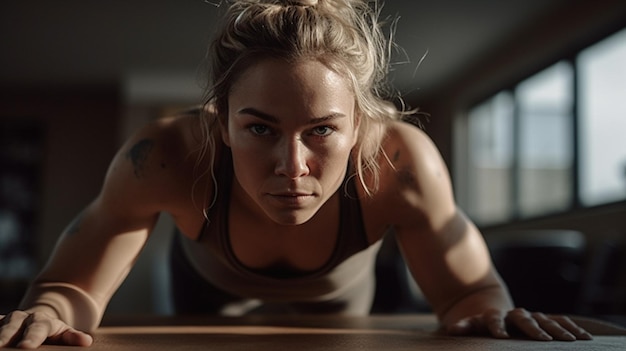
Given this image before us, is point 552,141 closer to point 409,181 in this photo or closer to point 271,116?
point 409,181

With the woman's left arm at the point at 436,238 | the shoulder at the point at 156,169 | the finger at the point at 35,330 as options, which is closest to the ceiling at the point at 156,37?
the woman's left arm at the point at 436,238

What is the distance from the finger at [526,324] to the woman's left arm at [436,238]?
11 cm

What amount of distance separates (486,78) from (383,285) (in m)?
2.88

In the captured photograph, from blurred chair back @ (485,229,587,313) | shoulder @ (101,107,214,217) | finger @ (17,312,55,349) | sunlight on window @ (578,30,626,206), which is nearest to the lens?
finger @ (17,312,55,349)

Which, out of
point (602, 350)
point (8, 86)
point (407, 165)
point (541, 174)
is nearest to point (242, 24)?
point (407, 165)

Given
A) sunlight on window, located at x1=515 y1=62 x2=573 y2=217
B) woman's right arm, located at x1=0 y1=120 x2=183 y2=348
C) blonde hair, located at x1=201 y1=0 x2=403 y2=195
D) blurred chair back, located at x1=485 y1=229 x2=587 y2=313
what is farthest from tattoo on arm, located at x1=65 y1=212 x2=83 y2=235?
sunlight on window, located at x1=515 y1=62 x2=573 y2=217

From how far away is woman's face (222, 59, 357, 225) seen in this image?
936 mm

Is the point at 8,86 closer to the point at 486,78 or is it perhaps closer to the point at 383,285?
the point at 486,78

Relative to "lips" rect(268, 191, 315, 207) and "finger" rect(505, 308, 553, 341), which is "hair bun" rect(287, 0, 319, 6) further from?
"finger" rect(505, 308, 553, 341)

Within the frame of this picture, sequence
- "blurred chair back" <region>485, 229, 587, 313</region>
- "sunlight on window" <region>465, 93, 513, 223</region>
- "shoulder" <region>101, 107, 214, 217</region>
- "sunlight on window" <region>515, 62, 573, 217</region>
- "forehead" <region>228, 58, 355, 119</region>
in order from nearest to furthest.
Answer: "forehead" <region>228, 58, 355, 119</region>, "shoulder" <region>101, 107, 214, 217</region>, "blurred chair back" <region>485, 229, 587, 313</region>, "sunlight on window" <region>515, 62, 573, 217</region>, "sunlight on window" <region>465, 93, 513, 223</region>

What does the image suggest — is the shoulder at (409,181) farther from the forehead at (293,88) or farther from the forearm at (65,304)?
the forearm at (65,304)

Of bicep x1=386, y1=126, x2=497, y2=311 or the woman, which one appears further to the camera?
bicep x1=386, y1=126, x2=497, y2=311

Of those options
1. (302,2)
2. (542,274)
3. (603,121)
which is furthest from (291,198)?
(603,121)

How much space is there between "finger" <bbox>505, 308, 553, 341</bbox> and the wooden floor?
0.08 feet
